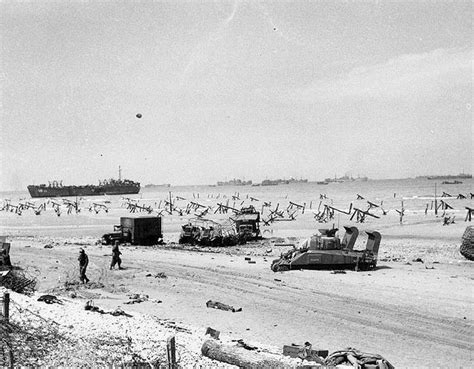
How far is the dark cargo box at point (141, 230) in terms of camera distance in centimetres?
3256

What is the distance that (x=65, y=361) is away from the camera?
8.86 meters

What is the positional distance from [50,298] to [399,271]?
50.2 feet

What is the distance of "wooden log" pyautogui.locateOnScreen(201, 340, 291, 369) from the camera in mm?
8438

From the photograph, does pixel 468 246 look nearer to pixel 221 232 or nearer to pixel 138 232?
pixel 221 232

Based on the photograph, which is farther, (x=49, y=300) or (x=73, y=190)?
(x=73, y=190)

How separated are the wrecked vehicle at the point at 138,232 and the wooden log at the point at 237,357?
77.5ft

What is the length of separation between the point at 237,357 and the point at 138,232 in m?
24.6

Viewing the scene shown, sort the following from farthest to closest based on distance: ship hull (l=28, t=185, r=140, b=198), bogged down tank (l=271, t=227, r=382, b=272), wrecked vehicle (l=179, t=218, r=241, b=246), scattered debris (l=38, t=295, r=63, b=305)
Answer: ship hull (l=28, t=185, r=140, b=198) → wrecked vehicle (l=179, t=218, r=241, b=246) → bogged down tank (l=271, t=227, r=382, b=272) → scattered debris (l=38, t=295, r=63, b=305)

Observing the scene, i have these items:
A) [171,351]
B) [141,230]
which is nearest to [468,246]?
[141,230]

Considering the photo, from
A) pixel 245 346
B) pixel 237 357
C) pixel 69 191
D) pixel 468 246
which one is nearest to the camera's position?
pixel 237 357

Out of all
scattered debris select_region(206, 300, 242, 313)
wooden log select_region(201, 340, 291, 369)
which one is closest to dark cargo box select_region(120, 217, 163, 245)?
scattered debris select_region(206, 300, 242, 313)

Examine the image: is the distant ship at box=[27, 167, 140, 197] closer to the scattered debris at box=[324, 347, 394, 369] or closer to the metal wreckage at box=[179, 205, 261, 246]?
the metal wreckage at box=[179, 205, 261, 246]

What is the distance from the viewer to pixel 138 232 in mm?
32562

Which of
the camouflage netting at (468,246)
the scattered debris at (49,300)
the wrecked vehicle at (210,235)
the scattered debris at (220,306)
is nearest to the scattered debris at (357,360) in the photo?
the scattered debris at (220,306)
